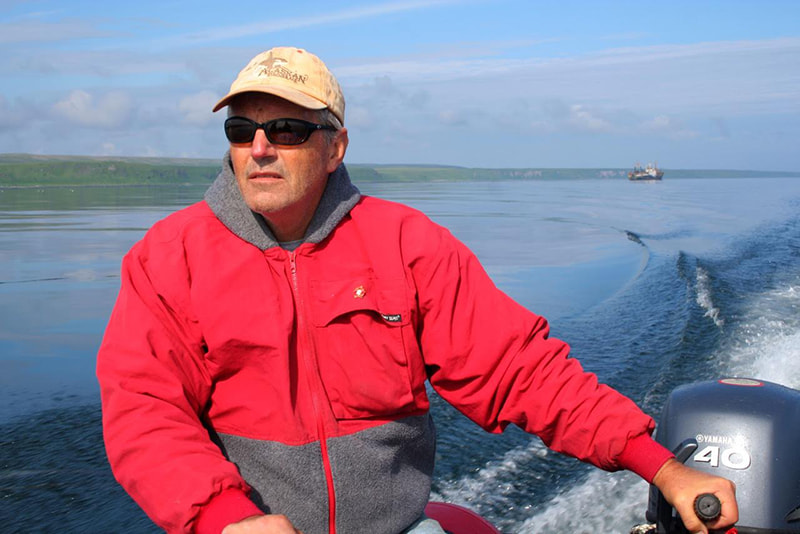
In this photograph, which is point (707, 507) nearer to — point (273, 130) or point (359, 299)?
point (359, 299)

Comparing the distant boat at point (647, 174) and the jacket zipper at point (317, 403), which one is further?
the distant boat at point (647, 174)

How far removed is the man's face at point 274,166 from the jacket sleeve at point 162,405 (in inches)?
12.1

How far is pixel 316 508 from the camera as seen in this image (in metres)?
2.21

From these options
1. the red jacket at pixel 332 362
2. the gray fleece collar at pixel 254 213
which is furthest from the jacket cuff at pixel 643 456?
the gray fleece collar at pixel 254 213

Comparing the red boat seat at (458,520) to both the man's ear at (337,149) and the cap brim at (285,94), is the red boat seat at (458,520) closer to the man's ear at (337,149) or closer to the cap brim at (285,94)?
the man's ear at (337,149)

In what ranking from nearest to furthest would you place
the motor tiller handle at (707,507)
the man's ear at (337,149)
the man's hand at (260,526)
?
the man's hand at (260,526) < the motor tiller handle at (707,507) < the man's ear at (337,149)

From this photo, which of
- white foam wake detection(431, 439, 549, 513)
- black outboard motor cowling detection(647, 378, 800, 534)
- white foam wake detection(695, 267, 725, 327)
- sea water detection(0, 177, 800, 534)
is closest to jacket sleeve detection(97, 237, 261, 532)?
black outboard motor cowling detection(647, 378, 800, 534)

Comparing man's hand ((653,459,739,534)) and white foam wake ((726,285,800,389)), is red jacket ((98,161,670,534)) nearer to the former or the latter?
man's hand ((653,459,739,534))

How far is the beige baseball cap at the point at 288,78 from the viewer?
2201 millimetres

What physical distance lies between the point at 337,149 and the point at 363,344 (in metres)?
0.67

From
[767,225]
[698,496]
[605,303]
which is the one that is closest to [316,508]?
[698,496]

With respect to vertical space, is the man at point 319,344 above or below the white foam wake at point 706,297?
above

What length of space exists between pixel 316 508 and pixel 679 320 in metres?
7.02

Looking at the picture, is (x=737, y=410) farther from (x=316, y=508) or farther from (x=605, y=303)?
(x=605, y=303)
